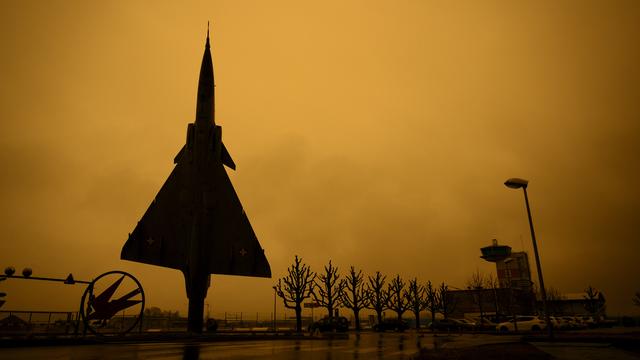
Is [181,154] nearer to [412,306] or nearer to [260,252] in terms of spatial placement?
[260,252]

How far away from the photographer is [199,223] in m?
26.0

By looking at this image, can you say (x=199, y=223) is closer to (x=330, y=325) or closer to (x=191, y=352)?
(x=191, y=352)

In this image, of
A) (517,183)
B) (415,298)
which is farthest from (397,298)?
(517,183)

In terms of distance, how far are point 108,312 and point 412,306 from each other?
5579 cm

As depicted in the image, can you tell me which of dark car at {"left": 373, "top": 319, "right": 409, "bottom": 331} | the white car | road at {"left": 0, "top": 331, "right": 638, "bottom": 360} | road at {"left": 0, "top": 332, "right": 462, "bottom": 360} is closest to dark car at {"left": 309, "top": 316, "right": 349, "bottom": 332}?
dark car at {"left": 373, "top": 319, "right": 409, "bottom": 331}

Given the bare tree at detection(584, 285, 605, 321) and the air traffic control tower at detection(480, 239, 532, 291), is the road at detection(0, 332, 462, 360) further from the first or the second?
the air traffic control tower at detection(480, 239, 532, 291)

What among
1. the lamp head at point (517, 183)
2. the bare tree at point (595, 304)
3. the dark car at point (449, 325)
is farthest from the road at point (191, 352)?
the bare tree at point (595, 304)

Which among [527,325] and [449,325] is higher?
[527,325]

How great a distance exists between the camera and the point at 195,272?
83.3 feet

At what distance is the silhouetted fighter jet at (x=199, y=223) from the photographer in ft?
84.7

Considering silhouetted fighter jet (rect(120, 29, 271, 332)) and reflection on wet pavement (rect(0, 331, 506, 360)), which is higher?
silhouetted fighter jet (rect(120, 29, 271, 332))

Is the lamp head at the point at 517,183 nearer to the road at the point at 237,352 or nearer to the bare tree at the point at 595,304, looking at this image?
the road at the point at 237,352

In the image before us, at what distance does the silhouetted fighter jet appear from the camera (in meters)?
25.8

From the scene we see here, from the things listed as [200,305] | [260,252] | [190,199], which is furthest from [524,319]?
[190,199]
